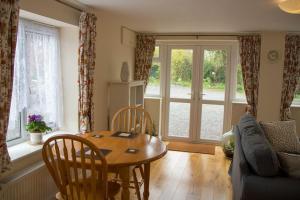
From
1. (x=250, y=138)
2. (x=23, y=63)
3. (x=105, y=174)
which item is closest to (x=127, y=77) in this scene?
(x=23, y=63)

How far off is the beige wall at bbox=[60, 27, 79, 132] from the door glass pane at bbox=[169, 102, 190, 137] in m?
2.61

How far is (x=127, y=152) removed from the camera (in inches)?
85.4

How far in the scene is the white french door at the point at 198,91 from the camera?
17.2ft

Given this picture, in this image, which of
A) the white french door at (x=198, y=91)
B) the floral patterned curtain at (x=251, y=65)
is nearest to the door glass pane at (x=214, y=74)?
the white french door at (x=198, y=91)

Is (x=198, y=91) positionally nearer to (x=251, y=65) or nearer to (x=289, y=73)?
(x=251, y=65)

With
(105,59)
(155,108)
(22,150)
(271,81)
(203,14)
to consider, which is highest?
(203,14)

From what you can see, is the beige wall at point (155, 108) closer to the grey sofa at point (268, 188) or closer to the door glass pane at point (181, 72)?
the door glass pane at point (181, 72)

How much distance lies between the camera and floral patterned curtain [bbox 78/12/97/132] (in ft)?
10.2

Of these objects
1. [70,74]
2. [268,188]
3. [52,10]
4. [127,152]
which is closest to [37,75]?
[70,74]

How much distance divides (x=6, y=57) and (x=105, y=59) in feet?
6.25

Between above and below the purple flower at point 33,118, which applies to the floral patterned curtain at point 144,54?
above

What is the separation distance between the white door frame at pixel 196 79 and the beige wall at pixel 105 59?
1366 millimetres

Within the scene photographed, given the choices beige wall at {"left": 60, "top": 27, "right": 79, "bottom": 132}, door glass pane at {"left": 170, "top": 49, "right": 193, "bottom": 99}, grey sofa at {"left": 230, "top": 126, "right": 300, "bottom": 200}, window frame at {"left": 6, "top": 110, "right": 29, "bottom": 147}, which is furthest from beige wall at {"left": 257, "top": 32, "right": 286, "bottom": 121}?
window frame at {"left": 6, "top": 110, "right": 29, "bottom": 147}

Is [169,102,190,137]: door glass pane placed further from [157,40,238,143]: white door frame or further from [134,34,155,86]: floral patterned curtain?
[134,34,155,86]: floral patterned curtain
